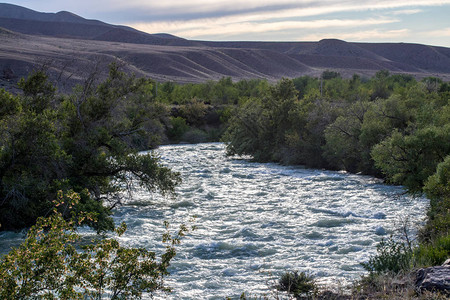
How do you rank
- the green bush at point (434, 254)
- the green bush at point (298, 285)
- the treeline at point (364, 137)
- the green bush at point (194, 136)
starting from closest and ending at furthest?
the green bush at point (434, 254) < the green bush at point (298, 285) < the treeline at point (364, 137) < the green bush at point (194, 136)

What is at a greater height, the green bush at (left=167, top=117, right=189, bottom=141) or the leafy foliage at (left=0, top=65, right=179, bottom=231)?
the leafy foliage at (left=0, top=65, right=179, bottom=231)

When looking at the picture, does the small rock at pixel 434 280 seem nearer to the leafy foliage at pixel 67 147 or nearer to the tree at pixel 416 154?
the leafy foliage at pixel 67 147

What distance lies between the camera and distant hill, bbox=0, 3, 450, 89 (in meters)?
99.4

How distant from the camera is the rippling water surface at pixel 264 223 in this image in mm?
11250

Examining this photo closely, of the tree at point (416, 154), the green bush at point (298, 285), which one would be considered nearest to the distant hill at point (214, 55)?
the tree at point (416, 154)

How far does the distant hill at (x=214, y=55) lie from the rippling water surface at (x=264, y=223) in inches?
1923

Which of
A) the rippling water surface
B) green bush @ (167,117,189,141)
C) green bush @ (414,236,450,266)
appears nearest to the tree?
the rippling water surface

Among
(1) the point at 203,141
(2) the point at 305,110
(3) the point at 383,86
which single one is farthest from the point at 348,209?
(3) the point at 383,86

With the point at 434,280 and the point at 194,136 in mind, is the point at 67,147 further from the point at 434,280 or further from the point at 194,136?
the point at 194,136

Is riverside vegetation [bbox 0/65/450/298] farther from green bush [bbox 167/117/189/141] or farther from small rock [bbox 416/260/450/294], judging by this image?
green bush [bbox 167/117/189/141]

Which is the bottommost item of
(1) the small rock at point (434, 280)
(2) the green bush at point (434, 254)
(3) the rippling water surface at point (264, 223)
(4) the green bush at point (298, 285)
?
(3) the rippling water surface at point (264, 223)

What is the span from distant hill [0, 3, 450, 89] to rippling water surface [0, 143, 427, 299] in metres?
48.8

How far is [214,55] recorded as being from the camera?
12638cm

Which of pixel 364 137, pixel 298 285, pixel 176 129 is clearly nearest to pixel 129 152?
pixel 298 285
